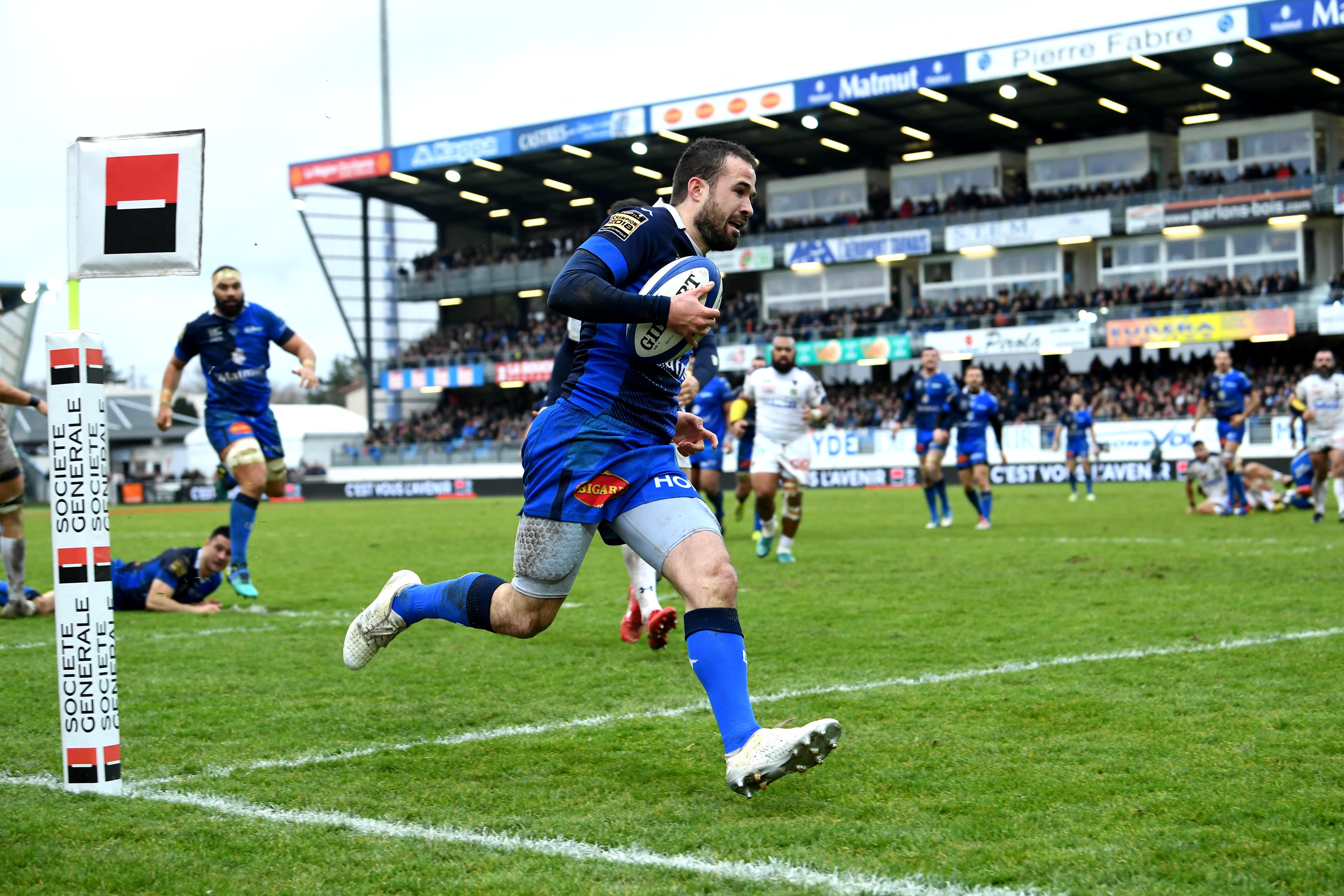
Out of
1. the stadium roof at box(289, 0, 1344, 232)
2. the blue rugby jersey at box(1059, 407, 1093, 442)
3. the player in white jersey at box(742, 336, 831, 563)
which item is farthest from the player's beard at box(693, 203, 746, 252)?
the stadium roof at box(289, 0, 1344, 232)

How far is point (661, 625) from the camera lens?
6406 millimetres

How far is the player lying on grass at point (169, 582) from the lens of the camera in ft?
31.6

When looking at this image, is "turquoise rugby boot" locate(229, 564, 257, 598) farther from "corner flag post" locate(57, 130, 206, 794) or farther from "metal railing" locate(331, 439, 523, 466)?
"metal railing" locate(331, 439, 523, 466)

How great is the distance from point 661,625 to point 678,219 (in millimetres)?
2511

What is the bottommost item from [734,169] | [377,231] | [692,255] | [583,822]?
[583,822]

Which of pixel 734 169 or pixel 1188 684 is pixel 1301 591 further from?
pixel 734 169

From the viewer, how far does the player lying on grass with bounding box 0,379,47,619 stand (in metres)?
9.22

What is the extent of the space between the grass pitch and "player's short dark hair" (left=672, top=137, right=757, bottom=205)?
1.95 m

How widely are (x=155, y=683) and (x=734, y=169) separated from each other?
3.89 metres

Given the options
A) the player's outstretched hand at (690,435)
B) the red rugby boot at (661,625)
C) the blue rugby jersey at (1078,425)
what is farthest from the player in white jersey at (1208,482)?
the player's outstretched hand at (690,435)

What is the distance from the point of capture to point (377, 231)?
64438mm

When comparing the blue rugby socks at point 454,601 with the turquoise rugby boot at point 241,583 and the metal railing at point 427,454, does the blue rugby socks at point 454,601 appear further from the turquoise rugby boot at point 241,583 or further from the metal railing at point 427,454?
the metal railing at point 427,454

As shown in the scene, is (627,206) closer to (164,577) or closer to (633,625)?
(633,625)

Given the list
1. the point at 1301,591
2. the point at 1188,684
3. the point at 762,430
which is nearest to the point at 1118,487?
the point at 762,430
